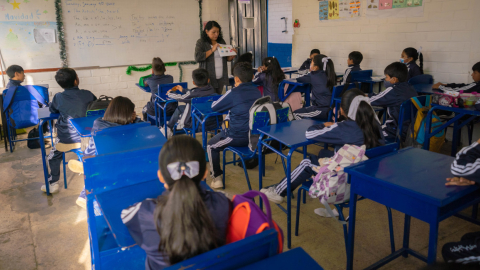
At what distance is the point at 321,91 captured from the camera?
421 centimetres

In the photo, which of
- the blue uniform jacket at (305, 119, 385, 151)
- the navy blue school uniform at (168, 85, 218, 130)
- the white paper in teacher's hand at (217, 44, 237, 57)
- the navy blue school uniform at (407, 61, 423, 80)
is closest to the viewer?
the blue uniform jacket at (305, 119, 385, 151)

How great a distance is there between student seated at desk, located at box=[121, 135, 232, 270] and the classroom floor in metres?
1.25

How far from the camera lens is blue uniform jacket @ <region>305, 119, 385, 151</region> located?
6.94ft

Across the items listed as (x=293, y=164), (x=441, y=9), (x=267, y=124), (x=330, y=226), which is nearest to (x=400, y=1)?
(x=441, y=9)

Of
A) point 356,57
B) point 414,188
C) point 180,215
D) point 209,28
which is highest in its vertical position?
point 209,28

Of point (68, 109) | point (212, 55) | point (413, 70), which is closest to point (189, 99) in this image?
point (68, 109)

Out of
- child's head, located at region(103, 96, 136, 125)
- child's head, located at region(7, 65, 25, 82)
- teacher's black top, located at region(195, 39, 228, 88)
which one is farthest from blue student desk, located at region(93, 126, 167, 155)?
child's head, located at region(7, 65, 25, 82)

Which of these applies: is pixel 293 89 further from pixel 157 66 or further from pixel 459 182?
pixel 459 182

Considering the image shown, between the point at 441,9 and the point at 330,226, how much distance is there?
348cm

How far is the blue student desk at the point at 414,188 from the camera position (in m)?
1.44

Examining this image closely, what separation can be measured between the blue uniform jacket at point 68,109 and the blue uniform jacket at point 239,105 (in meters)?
1.16

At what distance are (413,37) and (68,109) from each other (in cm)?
436

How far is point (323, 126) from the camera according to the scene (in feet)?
7.64

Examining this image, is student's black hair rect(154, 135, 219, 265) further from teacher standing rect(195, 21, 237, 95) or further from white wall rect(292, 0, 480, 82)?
white wall rect(292, 0, 480, 82)
